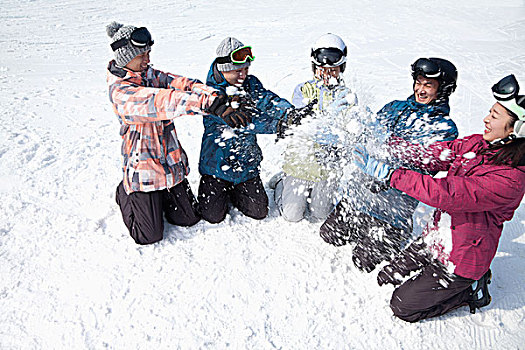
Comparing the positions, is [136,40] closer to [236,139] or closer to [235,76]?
[235,76]

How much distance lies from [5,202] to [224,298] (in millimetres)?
2220

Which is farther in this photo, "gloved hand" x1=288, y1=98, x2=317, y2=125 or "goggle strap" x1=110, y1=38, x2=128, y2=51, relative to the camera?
"gloved hand" x1=288, y1=98, x2=317, y2=125

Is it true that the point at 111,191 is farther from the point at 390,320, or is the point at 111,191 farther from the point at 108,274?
the point at 390,320

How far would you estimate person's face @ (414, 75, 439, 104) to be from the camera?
234 cm

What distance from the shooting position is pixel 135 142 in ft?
8.49

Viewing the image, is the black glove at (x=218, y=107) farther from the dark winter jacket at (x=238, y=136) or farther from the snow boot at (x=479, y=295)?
the snow boot at (x=479, y=295)

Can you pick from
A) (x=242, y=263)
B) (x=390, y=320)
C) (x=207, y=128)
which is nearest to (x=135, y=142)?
(x=207, y=128)

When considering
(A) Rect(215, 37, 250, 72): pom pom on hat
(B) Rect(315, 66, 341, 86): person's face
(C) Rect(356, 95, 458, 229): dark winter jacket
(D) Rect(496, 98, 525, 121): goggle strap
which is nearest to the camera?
(D) Rect(496, 98, 525, 121): goggle strap

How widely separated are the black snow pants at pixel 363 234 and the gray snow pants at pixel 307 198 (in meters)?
0.15

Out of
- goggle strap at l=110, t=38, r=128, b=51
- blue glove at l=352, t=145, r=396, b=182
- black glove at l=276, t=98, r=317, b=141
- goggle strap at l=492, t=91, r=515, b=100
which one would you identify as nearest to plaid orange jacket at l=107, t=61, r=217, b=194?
goggle strap at l=110, t=38, r=128, b=51

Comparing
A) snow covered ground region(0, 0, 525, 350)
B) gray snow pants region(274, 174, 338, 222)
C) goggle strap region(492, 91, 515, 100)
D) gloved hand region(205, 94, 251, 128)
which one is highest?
goggle strap region(492, 91, 515, 100)

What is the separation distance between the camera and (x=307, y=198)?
3059 mm

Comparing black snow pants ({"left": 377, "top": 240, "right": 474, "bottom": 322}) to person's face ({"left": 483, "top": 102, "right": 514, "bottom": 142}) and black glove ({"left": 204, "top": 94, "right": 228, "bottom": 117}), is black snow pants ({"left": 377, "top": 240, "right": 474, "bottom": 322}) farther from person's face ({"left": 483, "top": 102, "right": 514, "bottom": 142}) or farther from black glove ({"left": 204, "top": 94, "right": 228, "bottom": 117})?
black glove ({"left": 204, "top": 94, "right": 228, "bottom": 117})

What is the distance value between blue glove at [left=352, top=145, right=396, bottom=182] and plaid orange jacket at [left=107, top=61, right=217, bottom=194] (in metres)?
0.97
